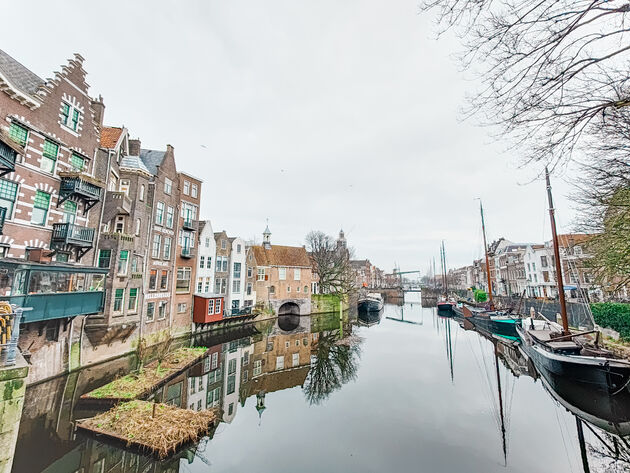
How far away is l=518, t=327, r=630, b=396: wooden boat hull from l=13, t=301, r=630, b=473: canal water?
1519 millimetres

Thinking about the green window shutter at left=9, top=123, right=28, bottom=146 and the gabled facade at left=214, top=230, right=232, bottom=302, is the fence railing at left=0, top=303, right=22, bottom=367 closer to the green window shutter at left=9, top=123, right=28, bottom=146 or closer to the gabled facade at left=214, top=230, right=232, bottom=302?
the green window shutter at left=9, top=123, right=28, bottom=146

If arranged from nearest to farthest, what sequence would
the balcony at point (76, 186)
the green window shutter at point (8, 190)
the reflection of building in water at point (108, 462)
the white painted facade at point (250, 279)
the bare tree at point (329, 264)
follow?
the reflection of building in water at point (108, 462), the green window shutter at point (8, 190), the balcony at point (76, 186), the white painted facade at point (250, 279), the bare tree at point (329, 264)

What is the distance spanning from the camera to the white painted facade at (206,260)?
32625mm

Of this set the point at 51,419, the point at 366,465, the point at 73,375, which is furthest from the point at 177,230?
the point at 366,465

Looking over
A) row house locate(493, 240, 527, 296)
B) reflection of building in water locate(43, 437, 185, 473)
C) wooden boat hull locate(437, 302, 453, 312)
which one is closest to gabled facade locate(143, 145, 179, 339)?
reflection of building in water locate(43, 437, 185, 473)

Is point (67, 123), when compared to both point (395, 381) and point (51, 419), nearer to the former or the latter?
point (51, 419)

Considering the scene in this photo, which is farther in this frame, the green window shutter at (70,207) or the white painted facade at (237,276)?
the white painted facade at (237,276)

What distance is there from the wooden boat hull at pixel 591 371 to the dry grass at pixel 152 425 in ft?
56.9

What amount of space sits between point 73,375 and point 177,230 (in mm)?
14969

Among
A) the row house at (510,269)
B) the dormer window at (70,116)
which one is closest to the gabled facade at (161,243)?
the dormer window at (70,116)

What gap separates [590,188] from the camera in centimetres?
1159

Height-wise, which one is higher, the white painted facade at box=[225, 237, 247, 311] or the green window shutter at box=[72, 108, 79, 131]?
the green window shutter at box=[72, 108, 79, 131]

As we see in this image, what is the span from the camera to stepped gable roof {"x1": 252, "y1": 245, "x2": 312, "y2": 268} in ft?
147

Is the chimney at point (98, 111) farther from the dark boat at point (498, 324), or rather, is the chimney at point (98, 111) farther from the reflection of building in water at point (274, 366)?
the dark boat at point (498, 324)
